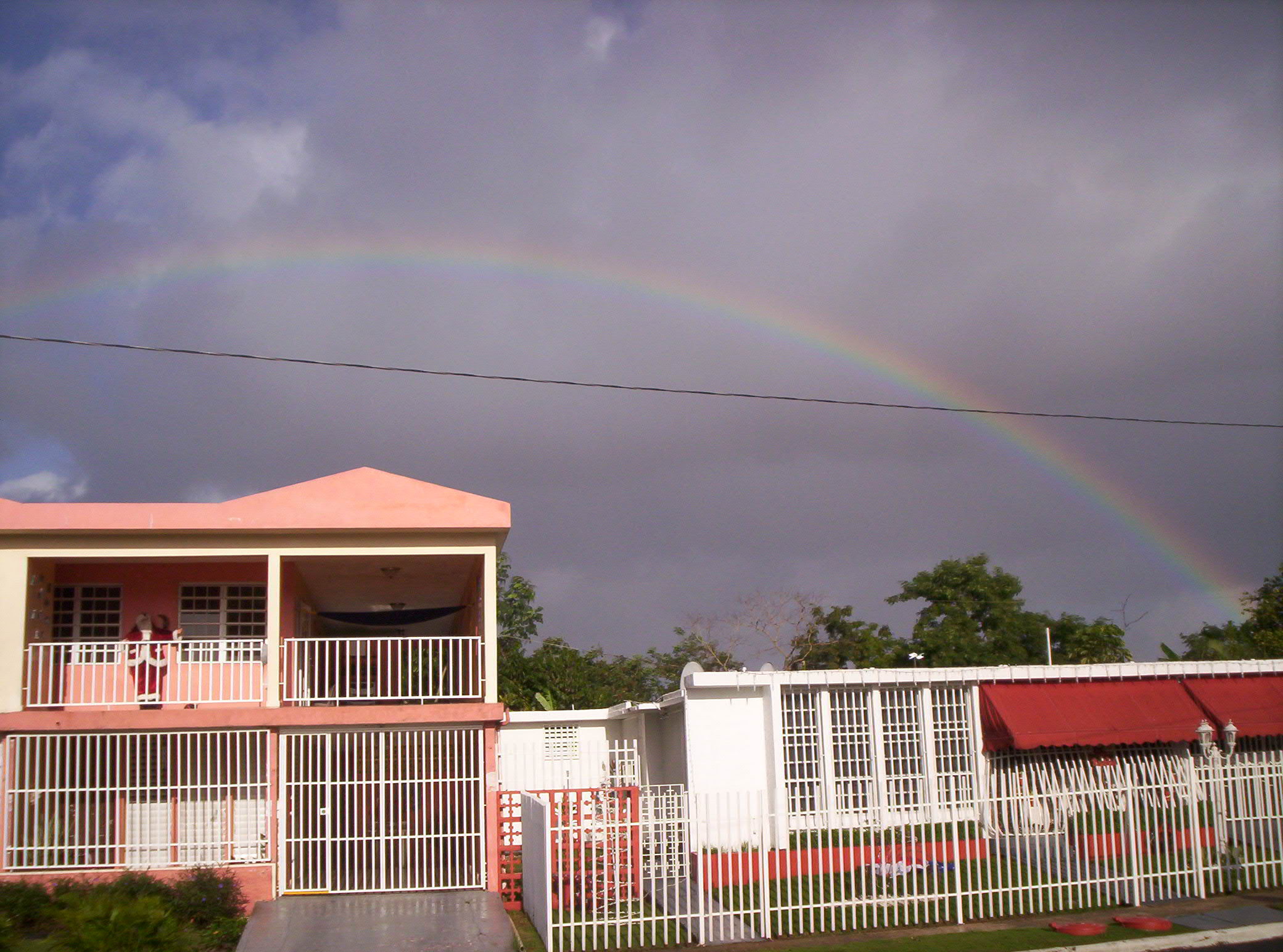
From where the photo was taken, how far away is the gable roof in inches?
623

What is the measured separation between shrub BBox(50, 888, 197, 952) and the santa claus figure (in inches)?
205

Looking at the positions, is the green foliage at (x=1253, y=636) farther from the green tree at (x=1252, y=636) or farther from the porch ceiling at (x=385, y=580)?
the porch ceiling at (x=385, y=580)

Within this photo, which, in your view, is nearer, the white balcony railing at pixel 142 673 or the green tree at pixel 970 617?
the white balcony railing at pixel 142 673

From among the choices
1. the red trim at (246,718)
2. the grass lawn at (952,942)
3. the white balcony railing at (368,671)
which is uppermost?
the white balcony railing at (368,671)

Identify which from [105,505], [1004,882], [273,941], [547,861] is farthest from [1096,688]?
[105,505]

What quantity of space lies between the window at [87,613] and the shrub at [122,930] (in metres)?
6.98

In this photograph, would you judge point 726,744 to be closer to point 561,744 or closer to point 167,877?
point 561,744

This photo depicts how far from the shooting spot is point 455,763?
643 inches

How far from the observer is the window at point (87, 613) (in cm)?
1781

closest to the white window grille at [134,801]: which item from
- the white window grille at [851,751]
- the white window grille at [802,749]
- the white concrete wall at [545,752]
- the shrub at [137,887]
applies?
the shrub at [137,887]

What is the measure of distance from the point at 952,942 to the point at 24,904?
10727 mm

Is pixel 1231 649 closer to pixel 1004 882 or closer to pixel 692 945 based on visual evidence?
pixel 1004 882

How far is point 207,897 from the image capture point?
14.2 m

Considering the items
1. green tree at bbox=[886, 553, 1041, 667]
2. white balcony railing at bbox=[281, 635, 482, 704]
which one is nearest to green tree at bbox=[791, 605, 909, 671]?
green tree at bbox=[886, 553, 1041, 667]
